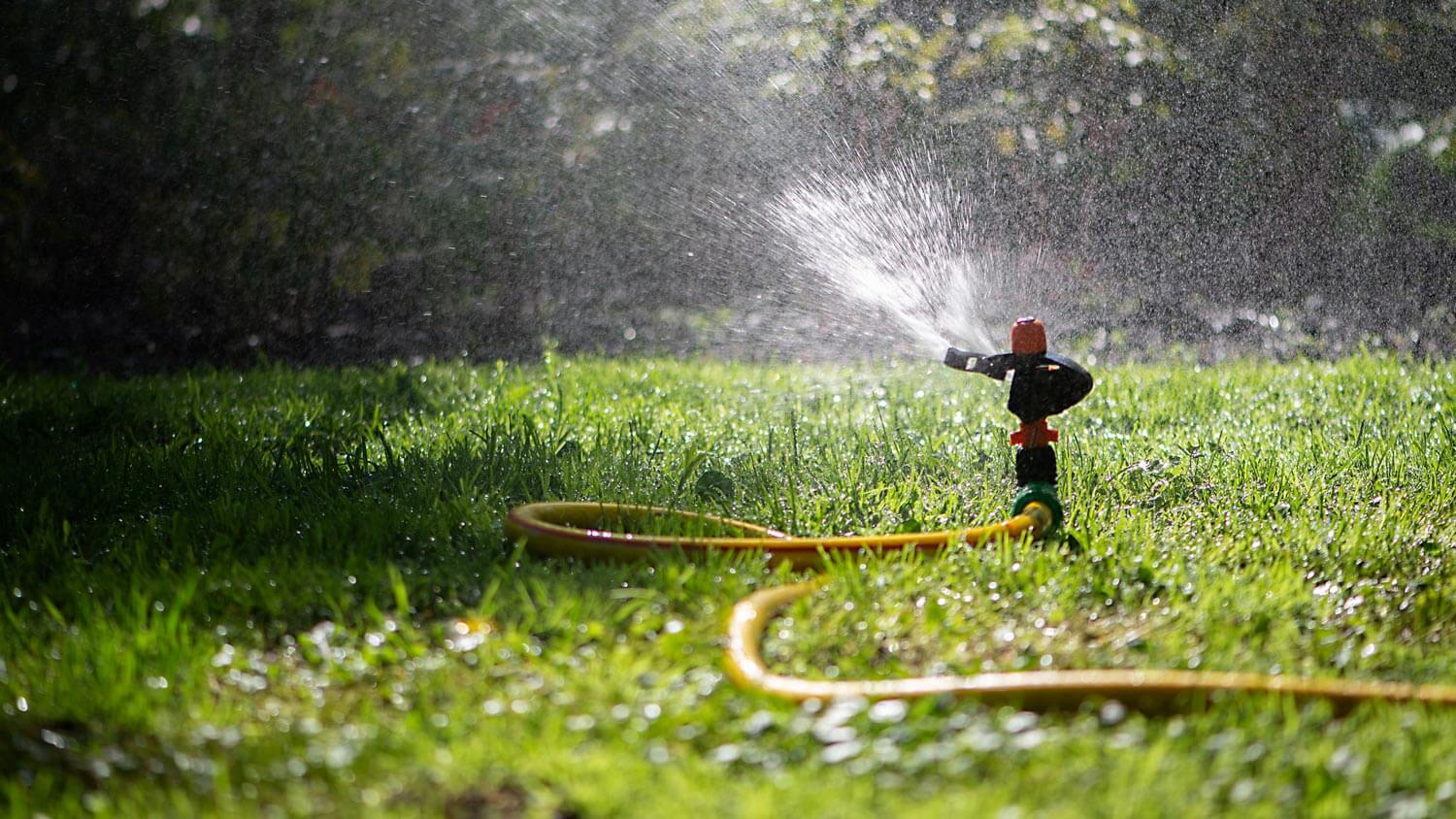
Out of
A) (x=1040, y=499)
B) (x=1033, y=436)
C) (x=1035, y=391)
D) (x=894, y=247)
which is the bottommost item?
(x=1040, y=499)

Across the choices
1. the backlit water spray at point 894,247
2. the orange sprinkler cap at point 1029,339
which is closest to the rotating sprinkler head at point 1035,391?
the orange sprinkler cap at point 1029,339

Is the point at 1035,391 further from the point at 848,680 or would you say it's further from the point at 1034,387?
the point at 848,680

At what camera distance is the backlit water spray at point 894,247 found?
4.75 metres

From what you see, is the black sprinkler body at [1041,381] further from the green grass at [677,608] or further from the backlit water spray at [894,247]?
the backlit water spray at [894,247]

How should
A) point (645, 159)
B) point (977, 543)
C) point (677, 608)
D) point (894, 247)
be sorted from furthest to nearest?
point (645, 159) → point (894, 247) → point (977, 543) → point (677, 608)

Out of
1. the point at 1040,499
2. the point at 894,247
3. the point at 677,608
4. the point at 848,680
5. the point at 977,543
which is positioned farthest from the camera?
the point at 894,247

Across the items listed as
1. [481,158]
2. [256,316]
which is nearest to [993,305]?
[481,158]

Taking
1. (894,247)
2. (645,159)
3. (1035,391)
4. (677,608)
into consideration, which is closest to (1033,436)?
(1035,391)

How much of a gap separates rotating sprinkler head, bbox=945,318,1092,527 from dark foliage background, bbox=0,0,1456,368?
4.12 metres

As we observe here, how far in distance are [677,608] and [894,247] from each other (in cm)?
297

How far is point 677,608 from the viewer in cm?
242

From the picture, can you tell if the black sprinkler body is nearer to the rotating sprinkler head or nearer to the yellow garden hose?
the rotating sprinkler head

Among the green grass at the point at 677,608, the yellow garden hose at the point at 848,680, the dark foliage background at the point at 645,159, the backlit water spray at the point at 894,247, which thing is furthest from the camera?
the dark foliage background at the point at 645,159

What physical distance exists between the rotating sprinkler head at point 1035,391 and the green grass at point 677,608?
0.14m
